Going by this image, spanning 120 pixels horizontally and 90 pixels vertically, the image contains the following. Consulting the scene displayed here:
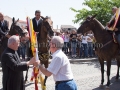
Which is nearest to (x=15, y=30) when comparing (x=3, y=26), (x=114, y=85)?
(x=3, y=26)

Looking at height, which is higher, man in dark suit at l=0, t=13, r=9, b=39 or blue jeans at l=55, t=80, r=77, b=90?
man in dark suit at l=0, t=13, r=9, b=39

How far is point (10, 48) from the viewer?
190 inches

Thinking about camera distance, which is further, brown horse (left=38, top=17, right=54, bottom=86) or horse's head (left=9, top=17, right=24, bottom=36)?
horse's head (left=9, top=17, right=24, bottom=36)

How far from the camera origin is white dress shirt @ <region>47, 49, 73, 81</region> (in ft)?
13.9

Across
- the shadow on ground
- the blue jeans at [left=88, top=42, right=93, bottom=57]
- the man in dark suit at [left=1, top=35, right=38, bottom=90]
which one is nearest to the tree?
the blue jeans at [left=88, top=42, right=93, bottom=57]

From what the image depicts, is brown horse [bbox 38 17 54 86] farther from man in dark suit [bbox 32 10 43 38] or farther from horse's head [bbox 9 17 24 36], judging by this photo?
horse's head [bbox 9 17 24 36]

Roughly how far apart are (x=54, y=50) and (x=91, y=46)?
1264 cm

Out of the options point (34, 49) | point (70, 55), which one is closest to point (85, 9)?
point (70, 55)

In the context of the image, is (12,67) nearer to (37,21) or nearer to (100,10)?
(37,21)

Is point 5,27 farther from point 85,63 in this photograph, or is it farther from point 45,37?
point 85,63

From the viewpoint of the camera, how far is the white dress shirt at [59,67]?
13.9 feet

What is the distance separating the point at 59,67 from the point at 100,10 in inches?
700

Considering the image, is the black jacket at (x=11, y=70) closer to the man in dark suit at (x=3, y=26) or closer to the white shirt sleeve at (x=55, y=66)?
the white shirt sleeve at (x=55, y=66)

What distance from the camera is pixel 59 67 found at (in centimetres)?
427
